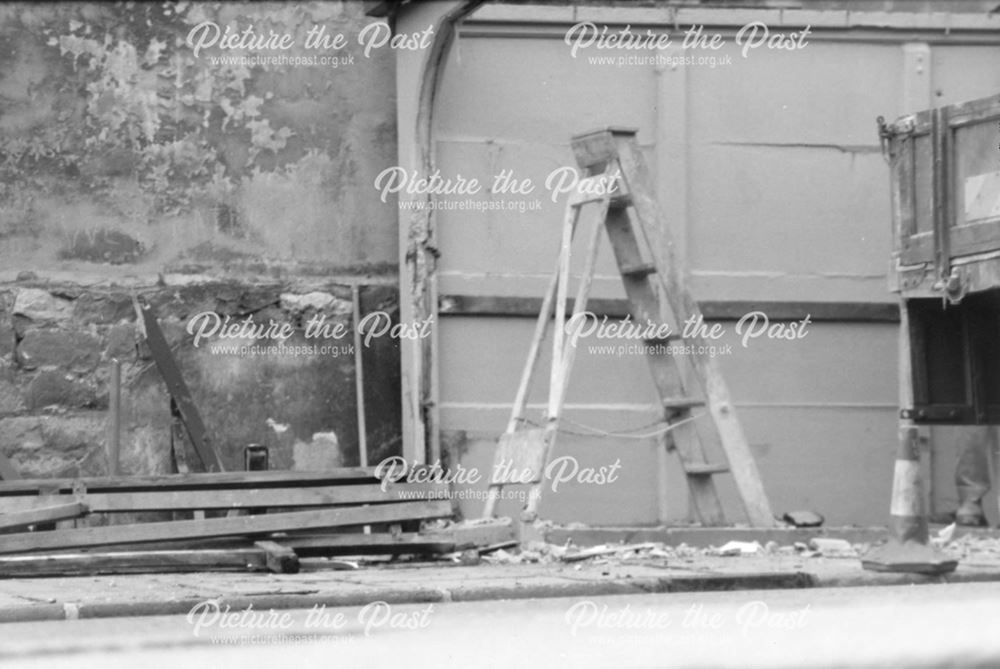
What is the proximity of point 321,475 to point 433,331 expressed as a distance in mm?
1491

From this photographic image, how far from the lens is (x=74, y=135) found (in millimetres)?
8797

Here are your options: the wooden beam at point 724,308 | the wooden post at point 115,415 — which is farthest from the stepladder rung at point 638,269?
the wooden post at point 115,415

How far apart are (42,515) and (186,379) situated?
2.02m

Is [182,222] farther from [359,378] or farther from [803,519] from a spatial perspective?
[803,519]

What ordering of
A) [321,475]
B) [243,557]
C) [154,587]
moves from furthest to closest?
[321,475]
[243,557]
[154,587]

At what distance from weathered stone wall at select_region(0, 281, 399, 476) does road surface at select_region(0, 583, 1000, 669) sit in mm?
3229

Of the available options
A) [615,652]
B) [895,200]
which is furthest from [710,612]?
[895,200]

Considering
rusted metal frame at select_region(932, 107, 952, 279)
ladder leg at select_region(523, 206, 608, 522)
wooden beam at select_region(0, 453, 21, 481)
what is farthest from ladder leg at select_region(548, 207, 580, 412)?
wooden beam at select_region(0, 453, 21, 481)

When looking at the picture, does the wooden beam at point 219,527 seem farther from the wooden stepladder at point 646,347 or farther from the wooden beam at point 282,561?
the wooden stepladder at point 646,347

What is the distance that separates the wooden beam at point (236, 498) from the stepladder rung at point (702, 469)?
1.38 meters

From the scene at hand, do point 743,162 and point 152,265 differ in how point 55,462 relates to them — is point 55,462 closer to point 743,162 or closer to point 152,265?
point 152,265

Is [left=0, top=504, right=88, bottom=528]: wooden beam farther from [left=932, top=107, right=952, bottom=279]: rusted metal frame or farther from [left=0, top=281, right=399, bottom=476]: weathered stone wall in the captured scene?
[left=932, top=107, right=952, bottom=279]: rusted metal frame

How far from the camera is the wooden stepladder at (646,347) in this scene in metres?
7.99

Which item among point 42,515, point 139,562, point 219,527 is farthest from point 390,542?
point 42,515
